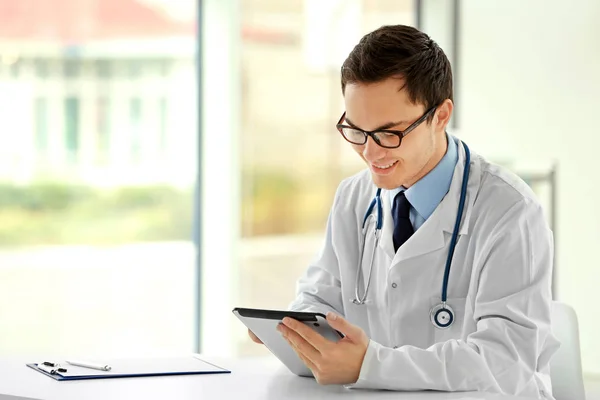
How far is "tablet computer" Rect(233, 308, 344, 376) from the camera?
5.37 feet

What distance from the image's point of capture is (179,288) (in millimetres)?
4039

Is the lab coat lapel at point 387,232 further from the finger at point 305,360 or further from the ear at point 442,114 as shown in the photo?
the finger at point 305,360

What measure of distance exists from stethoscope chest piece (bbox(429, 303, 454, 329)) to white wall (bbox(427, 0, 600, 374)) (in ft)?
7.48

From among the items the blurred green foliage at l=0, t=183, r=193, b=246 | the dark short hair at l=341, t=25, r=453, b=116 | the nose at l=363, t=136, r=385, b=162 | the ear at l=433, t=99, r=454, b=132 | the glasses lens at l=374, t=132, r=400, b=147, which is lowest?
the blurred green foliage at l=0, t=183, r=193, b=246

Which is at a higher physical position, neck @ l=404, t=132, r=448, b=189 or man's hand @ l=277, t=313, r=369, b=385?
neck @ l=404, t=132, r=448, b=189

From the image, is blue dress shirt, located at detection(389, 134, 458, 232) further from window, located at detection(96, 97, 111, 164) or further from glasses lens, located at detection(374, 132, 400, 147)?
window, located at detection(96, 97, 111, 164)

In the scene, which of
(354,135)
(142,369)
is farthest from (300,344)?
(354,135)

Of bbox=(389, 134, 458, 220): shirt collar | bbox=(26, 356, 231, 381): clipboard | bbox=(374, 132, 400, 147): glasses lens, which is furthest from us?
bbox=(389, 134, 458, 220): shirt collar

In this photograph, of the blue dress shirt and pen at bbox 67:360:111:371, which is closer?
pen at bbox 67:360:111:371

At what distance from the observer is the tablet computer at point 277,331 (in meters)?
1.64

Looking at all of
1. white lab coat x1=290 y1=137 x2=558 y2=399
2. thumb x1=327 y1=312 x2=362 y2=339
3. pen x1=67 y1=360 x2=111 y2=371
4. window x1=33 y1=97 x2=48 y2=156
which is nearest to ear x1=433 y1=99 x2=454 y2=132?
white lab coat x1=290 y1=137 x2=558 y2=399

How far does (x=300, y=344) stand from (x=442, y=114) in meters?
0.61

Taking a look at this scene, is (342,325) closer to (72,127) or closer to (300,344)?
(300,344)

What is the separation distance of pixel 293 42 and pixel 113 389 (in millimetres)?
2707
